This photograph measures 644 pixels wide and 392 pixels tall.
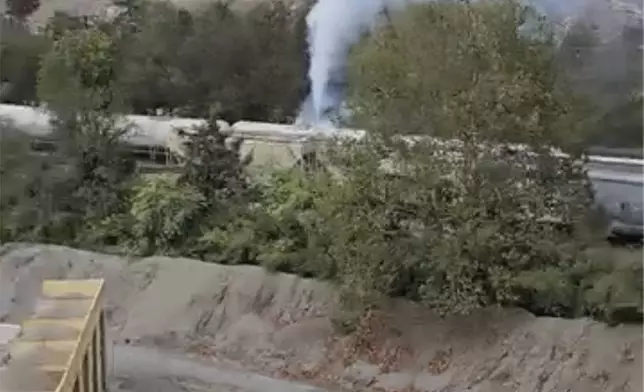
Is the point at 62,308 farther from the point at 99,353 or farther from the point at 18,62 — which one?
the point at 18,62

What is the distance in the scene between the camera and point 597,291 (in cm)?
352

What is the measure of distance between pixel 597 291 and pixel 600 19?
793mm

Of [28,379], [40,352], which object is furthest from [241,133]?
A: [28,379]

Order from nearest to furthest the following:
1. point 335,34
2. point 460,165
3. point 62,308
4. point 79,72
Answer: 1. point 62,308
2. point 460,165
3. point 335,34
4. point 79,72

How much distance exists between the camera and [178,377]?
3.63m

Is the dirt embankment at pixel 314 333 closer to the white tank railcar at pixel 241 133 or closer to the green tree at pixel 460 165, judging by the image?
the green tree at pixel 460 165

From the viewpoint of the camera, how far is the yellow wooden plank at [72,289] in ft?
11.3

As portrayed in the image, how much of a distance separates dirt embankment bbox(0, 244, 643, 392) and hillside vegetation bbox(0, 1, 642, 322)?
6 centimetres

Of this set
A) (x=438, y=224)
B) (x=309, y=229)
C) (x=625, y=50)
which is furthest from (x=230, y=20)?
(x=625, y=50)

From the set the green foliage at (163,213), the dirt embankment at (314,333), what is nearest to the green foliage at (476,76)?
the dirt embankment at (314,333)

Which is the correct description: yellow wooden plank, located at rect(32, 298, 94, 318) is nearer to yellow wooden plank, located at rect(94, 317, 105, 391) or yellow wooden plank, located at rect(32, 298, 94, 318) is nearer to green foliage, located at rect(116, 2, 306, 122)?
yellow wooden plank, located at rect(94, 317, 105, 391)

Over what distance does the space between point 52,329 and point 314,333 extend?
0.92 m

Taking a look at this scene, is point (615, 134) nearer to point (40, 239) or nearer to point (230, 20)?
point (230, 20)

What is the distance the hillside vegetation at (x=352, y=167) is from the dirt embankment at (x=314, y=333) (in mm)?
64
